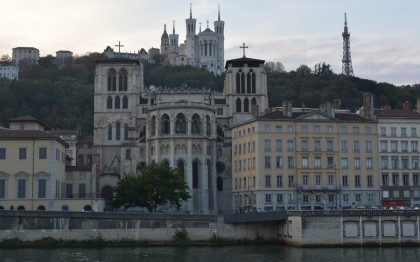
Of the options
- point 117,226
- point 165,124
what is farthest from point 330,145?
point 117,226

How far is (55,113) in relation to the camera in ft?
479

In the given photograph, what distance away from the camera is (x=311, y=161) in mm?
81000

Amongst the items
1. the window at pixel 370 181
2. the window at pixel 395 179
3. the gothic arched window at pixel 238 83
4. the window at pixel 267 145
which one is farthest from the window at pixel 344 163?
the gothic arched window at pixel 238 83

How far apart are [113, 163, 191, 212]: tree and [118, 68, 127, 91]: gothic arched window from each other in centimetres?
3213

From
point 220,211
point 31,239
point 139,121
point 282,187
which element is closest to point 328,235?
point 282,187

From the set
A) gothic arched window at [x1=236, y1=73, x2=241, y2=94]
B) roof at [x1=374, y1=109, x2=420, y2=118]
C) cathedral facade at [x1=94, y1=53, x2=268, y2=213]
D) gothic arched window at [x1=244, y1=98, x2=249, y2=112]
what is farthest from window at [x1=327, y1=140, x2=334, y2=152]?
gothic arched window at [x1=236, y1=73, x2=241, y2=94]

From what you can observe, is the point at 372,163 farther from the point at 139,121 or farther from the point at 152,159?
the point at 139,121

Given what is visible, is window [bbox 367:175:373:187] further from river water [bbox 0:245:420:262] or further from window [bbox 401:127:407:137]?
river water [bbox 0:245:420:262]

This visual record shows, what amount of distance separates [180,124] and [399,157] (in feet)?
88.8

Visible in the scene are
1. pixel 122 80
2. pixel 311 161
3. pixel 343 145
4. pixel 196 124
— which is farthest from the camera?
pixel 122 80

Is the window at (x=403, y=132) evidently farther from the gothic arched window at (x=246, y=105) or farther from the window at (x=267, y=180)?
the gothic arched window at (x=246, y=105)

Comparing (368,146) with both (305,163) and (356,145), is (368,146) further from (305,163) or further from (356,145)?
(305,163)

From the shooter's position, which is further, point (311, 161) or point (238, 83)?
point (238, 83)

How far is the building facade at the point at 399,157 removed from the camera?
86375mm
